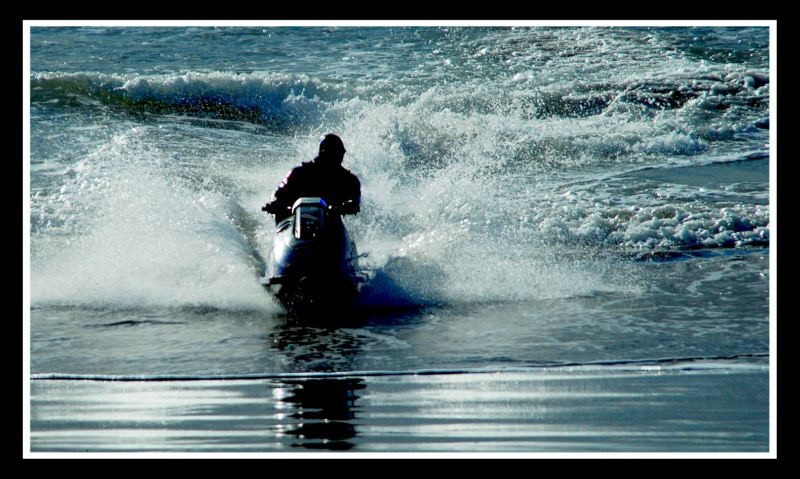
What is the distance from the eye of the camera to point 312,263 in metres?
9.82

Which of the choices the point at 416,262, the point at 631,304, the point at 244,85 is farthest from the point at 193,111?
the point at 631,304

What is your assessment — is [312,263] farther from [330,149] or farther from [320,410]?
[320,410]

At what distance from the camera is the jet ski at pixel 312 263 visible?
385 inches

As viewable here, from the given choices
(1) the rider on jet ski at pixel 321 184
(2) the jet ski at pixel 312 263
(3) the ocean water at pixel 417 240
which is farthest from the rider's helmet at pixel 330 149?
(3) the ocean water at pixel 417 240

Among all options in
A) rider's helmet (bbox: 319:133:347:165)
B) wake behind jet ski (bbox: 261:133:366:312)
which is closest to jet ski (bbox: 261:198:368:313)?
wake behind jet ski (bbox: 261:133:366:312)

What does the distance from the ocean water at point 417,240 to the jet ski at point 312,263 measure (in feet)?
0.75

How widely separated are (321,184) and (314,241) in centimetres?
115

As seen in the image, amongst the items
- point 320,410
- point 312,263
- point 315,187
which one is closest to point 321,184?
point 315,187

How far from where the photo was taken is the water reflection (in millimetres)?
6090

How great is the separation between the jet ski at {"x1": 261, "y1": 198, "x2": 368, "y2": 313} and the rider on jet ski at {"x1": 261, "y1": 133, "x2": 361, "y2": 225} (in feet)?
1.73

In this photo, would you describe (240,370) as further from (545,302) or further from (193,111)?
(193,111)

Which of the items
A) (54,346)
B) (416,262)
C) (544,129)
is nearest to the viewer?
(54,346)

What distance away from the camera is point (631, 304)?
10.2m

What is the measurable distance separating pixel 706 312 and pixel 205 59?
18.9m
